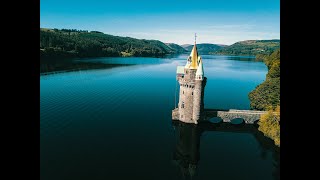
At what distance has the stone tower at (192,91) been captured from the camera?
1581 inches

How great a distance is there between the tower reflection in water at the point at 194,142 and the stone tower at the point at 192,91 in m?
1.33

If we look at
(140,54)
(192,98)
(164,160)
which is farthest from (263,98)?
(140,54)

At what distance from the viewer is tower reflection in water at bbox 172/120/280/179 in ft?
95.4

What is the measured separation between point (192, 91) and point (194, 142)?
319 inches

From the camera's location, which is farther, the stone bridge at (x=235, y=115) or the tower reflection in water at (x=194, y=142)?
the stone bridge at (x=235, y=115)

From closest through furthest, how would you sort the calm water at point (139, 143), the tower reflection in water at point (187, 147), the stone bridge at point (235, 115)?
the calm water at point (139, 143), the tower reflection in water at point (187, 147), the stone bridge at point (235, 115)

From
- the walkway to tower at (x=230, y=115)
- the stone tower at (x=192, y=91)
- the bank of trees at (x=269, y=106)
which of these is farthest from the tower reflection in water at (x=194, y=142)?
the stone tower at (x=192, y=91)

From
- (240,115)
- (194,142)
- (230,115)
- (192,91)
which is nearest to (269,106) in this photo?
(240,115)

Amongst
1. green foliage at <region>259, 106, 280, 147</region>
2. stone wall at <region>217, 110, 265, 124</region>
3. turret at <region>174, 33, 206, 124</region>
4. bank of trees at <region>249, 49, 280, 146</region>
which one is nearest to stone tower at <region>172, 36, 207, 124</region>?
turret at <region>174, 33, 206, 124</region>

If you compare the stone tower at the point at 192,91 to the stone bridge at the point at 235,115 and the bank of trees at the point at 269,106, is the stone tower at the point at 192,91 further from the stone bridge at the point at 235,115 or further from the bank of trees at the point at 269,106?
the bank of trees at the point at 269,106

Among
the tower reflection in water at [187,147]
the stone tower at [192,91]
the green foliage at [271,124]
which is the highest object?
the stone tower at [192,91]

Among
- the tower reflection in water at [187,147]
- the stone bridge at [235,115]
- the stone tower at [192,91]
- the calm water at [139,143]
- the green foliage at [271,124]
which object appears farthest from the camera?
the stone bridge at [235,115]
